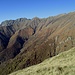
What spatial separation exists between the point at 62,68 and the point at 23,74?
21.5ft

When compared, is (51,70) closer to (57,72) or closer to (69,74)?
(57,72)

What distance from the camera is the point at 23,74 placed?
29.0 meters

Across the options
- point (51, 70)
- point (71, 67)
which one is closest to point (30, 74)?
point (51, 70)

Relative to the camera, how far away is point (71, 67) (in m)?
25.4

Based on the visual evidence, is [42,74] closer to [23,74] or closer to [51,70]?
[51,70]

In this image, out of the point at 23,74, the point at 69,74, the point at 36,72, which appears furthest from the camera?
the point at 23,74

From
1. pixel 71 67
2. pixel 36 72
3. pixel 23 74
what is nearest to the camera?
pixel 71 67

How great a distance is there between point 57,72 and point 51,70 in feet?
4.71

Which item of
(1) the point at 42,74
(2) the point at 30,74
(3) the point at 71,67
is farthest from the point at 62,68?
(2) the point at 30,74

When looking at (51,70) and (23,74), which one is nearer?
(51,70)

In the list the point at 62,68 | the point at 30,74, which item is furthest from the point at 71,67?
the point at 30,74

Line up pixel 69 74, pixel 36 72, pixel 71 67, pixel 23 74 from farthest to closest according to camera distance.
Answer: pixel 23 74
pixel 36 72
pixel 71 67
pixel 69 74

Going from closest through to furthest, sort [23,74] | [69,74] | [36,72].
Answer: [69,74] < [36,72] < [23,74]

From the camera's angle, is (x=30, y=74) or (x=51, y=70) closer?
(x=51, y=70)
